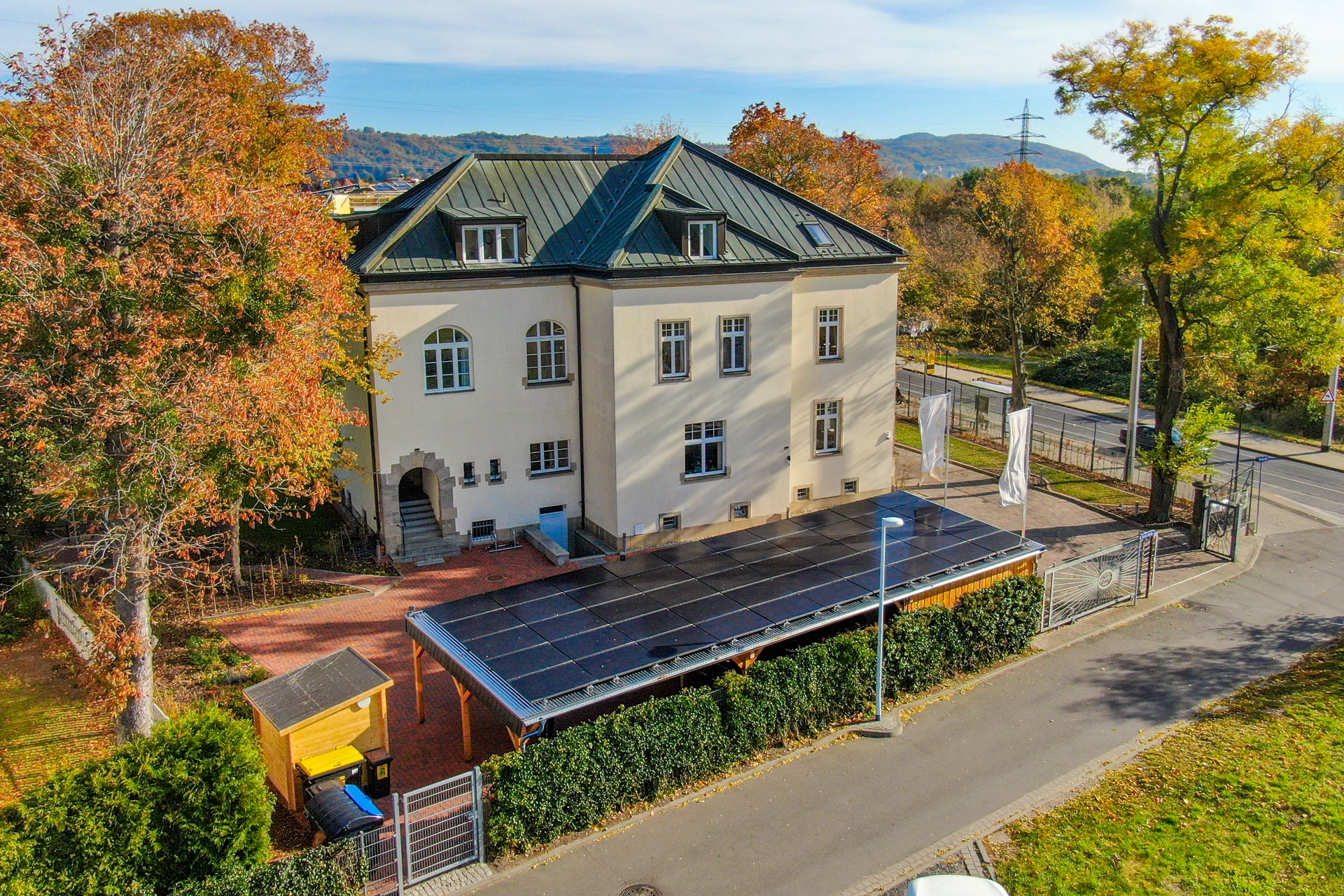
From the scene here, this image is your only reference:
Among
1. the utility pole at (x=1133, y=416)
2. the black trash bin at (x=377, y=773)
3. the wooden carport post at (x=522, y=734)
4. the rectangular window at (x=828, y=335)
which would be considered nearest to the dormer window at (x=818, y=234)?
the rectangular window at (x=828, y=335)

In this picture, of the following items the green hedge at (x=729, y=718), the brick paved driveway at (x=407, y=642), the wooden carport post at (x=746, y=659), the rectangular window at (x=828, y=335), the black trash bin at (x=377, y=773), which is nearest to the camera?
the green hedge at (x=729, y=718)

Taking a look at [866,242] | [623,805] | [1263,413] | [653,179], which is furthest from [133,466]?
[1263,413]

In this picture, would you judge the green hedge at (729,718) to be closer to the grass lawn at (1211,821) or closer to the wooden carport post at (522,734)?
the wooden carport post at (522,734)

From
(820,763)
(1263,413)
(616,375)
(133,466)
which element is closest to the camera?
(133,466)

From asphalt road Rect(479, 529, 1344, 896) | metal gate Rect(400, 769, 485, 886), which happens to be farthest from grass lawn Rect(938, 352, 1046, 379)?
metal gate Rect(400, 769, 485, 886)

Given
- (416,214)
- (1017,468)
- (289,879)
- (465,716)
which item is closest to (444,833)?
(289,879)

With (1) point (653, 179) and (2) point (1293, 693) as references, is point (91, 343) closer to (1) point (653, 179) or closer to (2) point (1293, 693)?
(1) point (653, 179)
